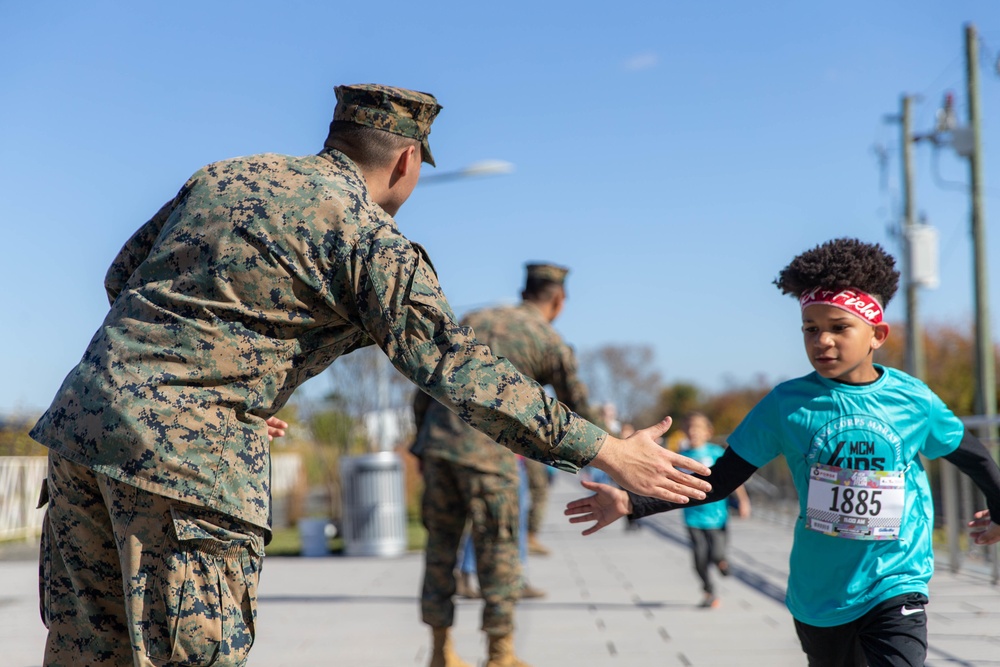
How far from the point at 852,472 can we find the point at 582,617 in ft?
14.5

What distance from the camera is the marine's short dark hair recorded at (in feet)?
10.1

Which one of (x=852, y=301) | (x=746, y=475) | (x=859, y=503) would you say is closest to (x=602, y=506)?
(x=746, y=475)

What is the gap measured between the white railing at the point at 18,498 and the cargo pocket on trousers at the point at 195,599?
50.8 ft

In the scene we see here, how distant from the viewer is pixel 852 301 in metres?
3.72

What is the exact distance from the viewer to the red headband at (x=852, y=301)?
12.2ft

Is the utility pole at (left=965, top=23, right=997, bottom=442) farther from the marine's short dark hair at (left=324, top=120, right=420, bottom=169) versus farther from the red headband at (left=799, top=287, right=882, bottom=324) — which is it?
the marine's short dark hair at (left=324, top=120, right=420, bottom=169)

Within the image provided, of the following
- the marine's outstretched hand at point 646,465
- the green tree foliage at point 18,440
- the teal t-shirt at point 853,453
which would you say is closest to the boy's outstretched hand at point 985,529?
the teal t-shirt at point 853,453

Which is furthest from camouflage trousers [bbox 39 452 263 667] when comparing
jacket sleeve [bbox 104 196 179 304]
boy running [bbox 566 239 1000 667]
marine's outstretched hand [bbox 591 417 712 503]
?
boy running [bbox 566 239 1000 667]

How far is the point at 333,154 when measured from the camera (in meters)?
3.06

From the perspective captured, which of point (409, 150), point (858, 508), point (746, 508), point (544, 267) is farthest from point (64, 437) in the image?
point (746, 508)

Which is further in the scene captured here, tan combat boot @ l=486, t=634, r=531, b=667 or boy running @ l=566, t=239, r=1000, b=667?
tan combat boot @ l=486, t=634, r=531, b=667

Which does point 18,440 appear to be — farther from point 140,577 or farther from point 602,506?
point 140,577

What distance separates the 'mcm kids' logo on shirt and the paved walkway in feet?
8.05

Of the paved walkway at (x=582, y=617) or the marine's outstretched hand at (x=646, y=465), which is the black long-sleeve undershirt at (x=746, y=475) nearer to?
the marine's outstretched hand at (x=646, y=465)
